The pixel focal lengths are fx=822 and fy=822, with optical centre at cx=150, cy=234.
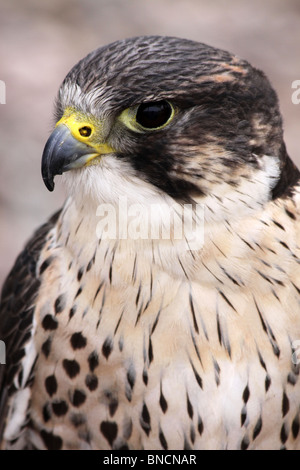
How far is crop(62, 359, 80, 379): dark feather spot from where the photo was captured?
143 inches

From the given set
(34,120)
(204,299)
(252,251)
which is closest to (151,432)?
(204,299)

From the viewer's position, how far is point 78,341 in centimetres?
360

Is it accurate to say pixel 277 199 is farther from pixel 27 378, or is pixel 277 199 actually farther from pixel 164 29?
pixel 164 29

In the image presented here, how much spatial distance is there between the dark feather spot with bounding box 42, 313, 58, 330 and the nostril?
91cm

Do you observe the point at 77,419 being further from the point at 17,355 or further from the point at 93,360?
the point at 17,355

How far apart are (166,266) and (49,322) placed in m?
0.69

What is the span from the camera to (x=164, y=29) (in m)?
9.30

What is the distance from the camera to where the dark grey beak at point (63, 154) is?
3.20 m

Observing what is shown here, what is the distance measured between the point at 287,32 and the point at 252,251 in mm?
6634

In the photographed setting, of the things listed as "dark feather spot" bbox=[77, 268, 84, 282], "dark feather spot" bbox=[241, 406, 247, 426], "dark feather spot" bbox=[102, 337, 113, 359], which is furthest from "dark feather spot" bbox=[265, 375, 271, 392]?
"dark feather spot" bbox=[77, 268, 84, 282]

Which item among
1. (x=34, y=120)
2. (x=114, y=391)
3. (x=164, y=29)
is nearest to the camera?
(x=114, y=391)

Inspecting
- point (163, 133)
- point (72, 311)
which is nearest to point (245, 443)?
point (72, 311)

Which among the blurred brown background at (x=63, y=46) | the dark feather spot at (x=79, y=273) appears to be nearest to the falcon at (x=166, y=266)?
the dark feather spot at (x=79, y=273)

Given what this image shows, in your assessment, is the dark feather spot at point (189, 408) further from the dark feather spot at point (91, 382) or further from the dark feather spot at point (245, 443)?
the dark feather spot at point (91, 382)
